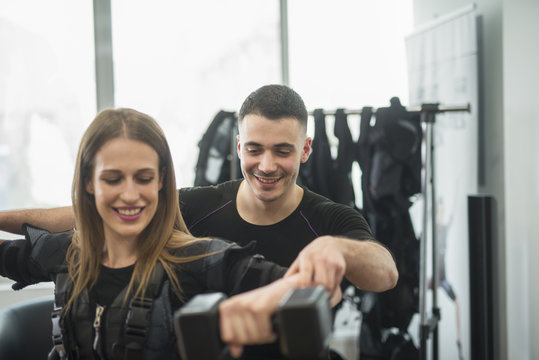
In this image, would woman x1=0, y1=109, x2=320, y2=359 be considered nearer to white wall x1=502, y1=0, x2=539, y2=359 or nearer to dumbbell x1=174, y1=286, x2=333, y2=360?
dumbbell x1=174, y1=286, x2=333, y2=360

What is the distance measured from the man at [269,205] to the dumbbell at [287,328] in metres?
0.69

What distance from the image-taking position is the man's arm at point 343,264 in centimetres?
86

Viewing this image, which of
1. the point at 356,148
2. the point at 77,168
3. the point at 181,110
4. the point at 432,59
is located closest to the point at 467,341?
the point at 356,148

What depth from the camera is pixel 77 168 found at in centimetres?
121

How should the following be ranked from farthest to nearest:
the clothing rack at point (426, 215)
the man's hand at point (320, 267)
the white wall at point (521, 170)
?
1. the white wall at point (521, 170)
2. the clothing rack at point (426, 215)
3. the man's hand at point (320, 267)

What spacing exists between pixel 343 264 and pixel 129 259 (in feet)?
1.86

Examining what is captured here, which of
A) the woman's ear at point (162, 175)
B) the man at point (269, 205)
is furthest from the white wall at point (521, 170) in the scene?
the woman's ear at point (162, 175)

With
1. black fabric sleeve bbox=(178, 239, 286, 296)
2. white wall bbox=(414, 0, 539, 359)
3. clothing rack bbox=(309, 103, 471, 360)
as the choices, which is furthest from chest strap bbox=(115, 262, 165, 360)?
white wall bbox=(414, 0, 539, 359)

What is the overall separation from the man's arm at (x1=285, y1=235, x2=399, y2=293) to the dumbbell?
0.65ft

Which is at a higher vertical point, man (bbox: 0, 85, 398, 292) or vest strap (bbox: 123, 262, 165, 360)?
man (bbox: 0, 85, 398, 292)

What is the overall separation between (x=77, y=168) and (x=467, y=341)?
2.23 m

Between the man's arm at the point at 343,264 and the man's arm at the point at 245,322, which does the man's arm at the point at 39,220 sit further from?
the man's arm at the point at 245,322

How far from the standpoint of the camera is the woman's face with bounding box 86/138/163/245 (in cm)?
112

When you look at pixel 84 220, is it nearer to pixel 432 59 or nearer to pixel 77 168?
pixel 77 168
